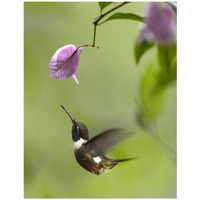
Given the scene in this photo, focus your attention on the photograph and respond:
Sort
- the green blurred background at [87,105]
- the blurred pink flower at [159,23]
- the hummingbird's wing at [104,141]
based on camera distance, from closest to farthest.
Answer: the blurred pink flower at [159,23] → the hummingbird's wing at [104,141] → the green blurred background at [87,105]

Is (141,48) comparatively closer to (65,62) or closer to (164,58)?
(164,58)

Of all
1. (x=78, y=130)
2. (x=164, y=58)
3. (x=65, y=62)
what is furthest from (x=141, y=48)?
(x=78, y=130)

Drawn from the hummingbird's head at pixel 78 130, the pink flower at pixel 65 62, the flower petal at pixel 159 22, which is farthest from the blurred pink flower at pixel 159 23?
the hummingbird's head at pixel 78 130

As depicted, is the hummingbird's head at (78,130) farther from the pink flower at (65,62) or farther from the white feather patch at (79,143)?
the pink flower at (65,62)

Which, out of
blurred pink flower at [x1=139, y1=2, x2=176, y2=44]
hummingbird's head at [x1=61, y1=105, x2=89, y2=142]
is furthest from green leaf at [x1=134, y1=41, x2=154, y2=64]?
hummingbird's head at [x1=61, y1=105, x2=89, y2=142]

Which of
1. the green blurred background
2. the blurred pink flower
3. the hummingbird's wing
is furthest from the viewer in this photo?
the green blurred background

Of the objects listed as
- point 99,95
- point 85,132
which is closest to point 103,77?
point 99,95

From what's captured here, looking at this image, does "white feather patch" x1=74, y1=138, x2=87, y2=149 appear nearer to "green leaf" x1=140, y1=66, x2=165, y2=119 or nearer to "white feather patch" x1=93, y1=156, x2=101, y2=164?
"white feather patch" x1=93, y1=156, x2=101, y2=164
